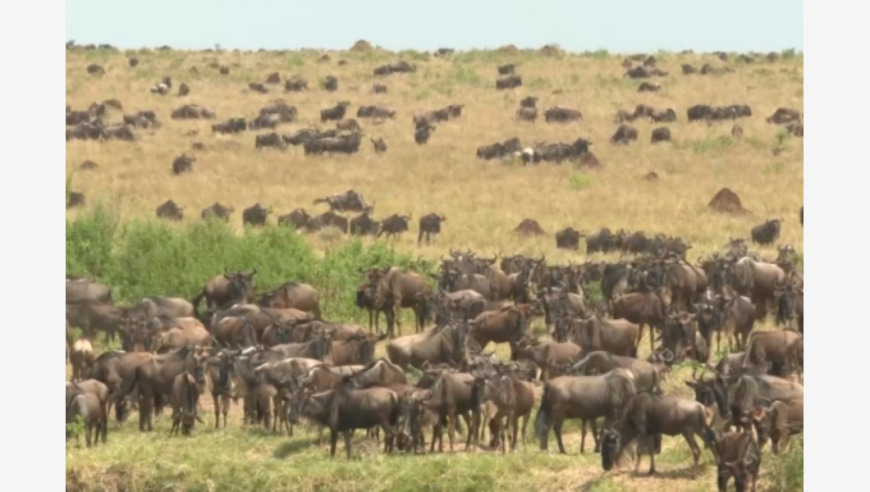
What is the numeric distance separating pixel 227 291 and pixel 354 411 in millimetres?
7981

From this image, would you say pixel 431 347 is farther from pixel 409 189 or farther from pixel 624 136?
pixel 624 136

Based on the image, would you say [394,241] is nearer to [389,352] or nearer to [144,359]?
[389,352]

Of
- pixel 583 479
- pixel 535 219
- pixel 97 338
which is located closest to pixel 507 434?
pixel 583 479

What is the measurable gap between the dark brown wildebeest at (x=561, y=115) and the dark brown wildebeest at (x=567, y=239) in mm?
19528

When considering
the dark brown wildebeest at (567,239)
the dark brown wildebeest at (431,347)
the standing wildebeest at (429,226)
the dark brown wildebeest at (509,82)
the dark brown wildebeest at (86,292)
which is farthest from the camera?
the dark brown wildebeest at (509,82)

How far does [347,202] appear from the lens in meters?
36.2

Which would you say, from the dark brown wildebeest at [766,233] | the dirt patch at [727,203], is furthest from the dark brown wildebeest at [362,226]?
the dirt patch at [727,203]

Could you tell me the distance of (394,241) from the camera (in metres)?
32.7

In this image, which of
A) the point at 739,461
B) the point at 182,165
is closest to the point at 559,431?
the point at 739,461

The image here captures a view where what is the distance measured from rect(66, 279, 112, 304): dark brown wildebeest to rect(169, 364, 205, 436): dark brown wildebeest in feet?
16.6

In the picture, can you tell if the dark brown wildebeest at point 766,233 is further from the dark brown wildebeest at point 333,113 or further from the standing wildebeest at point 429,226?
the dark brown wildebeest at point 333,113

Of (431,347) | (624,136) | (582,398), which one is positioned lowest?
(582,398)

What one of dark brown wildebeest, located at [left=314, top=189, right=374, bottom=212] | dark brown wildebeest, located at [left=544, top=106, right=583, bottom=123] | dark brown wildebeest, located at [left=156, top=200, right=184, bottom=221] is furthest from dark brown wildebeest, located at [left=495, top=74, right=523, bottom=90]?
dark brown wildebeest, located at [left=156, top=200, right=184, bottom=221]

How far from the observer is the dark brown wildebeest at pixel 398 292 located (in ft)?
84.9
